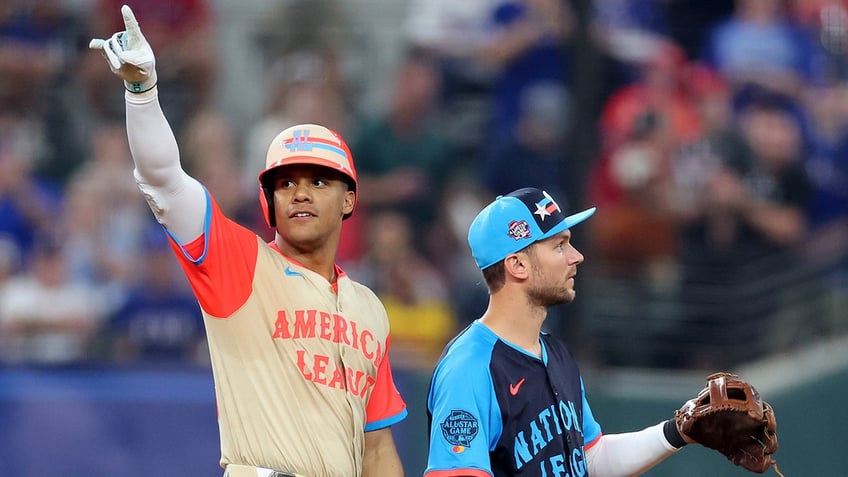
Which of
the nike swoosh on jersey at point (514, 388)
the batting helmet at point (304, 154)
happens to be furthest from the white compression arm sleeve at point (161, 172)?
the nike swoosh on jersey at point (514, 388)

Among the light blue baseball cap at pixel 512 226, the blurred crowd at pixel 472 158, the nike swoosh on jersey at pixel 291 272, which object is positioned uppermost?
the blurred crowd at pixel 472 158

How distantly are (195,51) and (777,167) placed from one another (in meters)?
3.91

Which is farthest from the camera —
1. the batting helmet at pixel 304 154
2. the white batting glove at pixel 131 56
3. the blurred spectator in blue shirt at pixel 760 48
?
the blurred spectator in blue shirt at pixel 760 48

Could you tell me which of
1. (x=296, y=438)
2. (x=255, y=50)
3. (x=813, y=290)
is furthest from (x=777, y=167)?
(x=296, y=438)

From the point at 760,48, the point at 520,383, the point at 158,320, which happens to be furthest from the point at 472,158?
the point at 520,383

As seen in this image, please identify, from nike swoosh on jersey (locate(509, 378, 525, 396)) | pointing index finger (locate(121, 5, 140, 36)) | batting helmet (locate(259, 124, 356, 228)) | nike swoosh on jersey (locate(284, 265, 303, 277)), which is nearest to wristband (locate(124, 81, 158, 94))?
pointing index finger (locate(121, 5, 140, 36))

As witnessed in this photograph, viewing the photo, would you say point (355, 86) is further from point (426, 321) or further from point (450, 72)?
point (426, 321)

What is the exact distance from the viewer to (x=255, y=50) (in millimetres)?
9531

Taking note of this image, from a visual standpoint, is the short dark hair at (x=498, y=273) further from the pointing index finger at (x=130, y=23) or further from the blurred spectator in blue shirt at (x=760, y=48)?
the blurred spectator in blue shirt at (x=760, y=48)

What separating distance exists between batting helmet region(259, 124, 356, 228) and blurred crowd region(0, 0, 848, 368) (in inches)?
133

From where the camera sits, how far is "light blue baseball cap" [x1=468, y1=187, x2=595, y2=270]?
4430mm

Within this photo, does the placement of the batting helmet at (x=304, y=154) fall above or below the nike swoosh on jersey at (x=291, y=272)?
above

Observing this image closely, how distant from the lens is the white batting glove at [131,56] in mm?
3805

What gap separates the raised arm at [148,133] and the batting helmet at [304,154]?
1.24 ft
